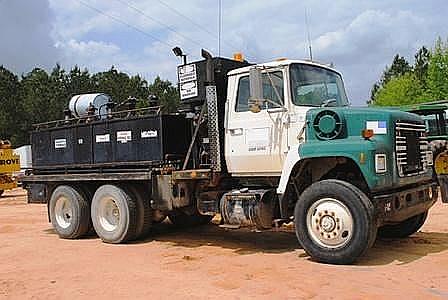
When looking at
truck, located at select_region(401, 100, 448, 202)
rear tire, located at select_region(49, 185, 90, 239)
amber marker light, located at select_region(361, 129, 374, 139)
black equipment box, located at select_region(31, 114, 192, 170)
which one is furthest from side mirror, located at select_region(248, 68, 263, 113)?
truck, located at select_region(401, 100, 448, 202)

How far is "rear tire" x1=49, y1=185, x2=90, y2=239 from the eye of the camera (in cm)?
1132

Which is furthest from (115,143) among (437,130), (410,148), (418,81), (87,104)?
(418,81)

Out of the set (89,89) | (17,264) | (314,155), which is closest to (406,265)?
(314,155)

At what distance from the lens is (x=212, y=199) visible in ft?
32.4

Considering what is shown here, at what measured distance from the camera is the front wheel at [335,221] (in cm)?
762

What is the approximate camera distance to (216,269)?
26.3 ft

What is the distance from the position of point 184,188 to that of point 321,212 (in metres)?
2.88

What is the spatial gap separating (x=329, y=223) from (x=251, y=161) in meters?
1.80

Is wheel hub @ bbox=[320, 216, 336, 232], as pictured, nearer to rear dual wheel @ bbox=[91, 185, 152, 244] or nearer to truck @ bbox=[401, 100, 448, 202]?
rear dual wheel @ bbox=[91, 185, 152, 244]

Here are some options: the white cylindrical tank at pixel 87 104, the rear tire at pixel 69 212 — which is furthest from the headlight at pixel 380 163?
the white cylindrical tank at pixel 87 104

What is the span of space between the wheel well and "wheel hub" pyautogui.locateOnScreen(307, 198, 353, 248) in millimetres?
527

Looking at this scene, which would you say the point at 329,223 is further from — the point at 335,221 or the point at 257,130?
the point at 257,130

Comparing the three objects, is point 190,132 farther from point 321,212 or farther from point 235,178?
point 321,212

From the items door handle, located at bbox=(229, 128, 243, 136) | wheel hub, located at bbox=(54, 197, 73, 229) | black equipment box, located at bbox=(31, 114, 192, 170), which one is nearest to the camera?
door handle, located at bbox=(229, 128, 243, 136)
